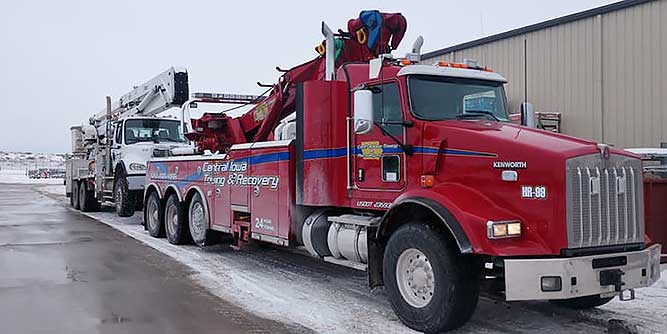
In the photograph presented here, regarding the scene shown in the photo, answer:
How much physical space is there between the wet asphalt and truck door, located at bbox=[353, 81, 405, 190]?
1.92 m

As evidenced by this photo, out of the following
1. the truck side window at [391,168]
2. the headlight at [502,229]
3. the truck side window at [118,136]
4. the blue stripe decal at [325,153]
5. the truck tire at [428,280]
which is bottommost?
the truck tire at [428,280]

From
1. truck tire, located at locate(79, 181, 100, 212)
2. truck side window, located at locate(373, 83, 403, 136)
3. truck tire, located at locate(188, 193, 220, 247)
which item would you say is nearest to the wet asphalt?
truck tire, located at locate(188, 193, 220, 247)

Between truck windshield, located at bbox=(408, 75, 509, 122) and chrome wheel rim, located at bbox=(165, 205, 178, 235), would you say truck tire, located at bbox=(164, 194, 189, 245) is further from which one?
truck windshield, located at bbox=(408, 75, 509, 122)

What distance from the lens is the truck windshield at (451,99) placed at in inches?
271

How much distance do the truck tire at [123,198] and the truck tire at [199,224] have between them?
6026 millimetres

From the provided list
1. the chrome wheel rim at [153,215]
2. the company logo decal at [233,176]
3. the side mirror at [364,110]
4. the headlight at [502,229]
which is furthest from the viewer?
the chrome wheel rim at [153,215]

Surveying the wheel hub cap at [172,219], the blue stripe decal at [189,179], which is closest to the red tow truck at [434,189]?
the blue stripe decal at [189,179]

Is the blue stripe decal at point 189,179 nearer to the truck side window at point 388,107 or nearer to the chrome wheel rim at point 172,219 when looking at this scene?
the chrome wheel rim at point 172,219

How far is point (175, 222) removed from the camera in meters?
12.9

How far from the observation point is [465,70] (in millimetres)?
7273

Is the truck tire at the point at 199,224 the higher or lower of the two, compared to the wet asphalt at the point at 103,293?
higher

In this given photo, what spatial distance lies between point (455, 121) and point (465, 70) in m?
0.84

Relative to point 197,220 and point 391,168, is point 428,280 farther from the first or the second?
point 197,220

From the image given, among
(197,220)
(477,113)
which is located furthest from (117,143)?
(477,113)
